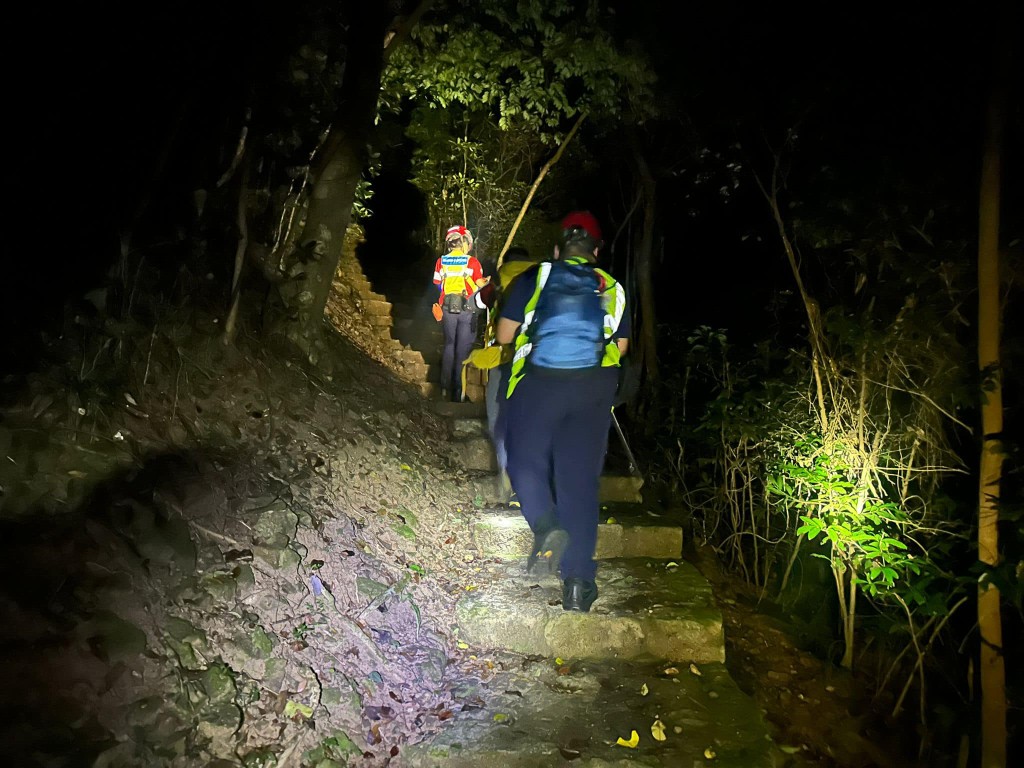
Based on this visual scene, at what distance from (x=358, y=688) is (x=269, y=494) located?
1023 mm

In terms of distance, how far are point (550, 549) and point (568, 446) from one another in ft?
1.87

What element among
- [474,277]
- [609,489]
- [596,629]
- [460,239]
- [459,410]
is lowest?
[596,629]

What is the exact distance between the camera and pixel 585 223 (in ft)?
10.5

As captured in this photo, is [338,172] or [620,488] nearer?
[338,172]

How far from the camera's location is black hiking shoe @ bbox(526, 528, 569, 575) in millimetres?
3139

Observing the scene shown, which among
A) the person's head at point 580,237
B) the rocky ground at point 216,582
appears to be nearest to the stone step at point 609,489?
the rocky ground at point 216,582

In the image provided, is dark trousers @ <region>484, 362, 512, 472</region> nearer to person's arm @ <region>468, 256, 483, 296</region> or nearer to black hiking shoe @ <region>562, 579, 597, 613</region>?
black hiking shoe @ <region>562, 579, 597, 613</region>

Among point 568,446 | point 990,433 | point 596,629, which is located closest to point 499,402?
point 568,446

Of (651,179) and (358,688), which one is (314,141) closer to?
(358,688)

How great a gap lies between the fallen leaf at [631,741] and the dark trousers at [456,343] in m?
4.60

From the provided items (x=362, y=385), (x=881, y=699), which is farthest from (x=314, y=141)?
(x=881, y=699)

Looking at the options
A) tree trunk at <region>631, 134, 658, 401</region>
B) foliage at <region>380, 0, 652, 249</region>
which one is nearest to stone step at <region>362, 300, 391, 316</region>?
foliage at <region>380, 0, 652, 249</region>

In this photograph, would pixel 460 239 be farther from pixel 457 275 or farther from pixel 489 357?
pixel 489 357

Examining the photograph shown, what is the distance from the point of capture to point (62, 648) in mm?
1783
